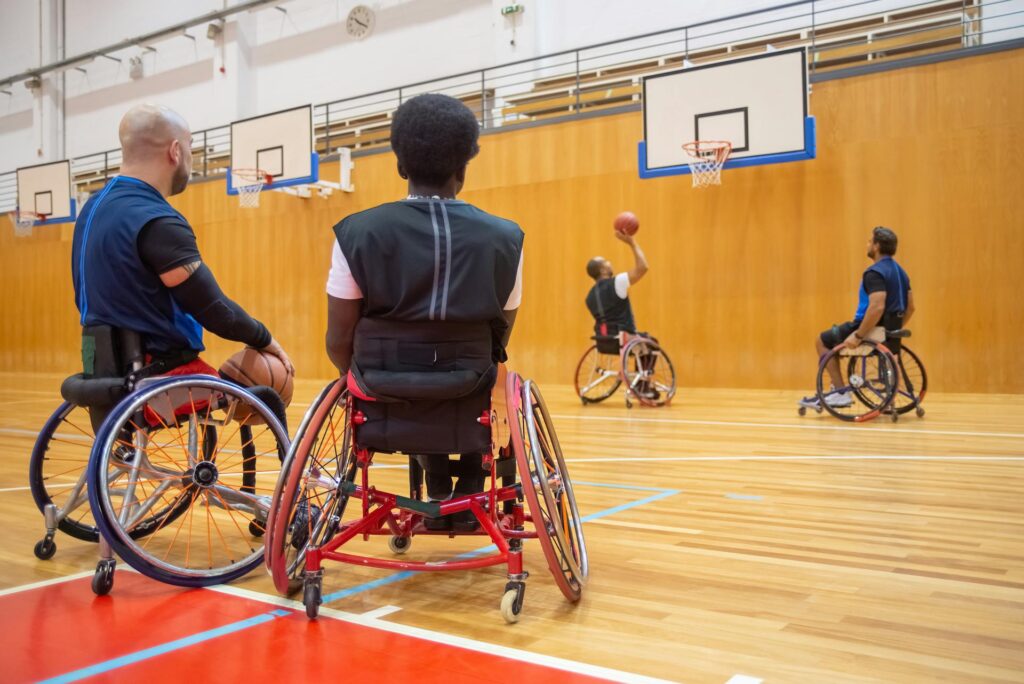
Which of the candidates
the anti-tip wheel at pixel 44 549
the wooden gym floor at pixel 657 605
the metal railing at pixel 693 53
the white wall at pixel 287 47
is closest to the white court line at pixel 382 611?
the wooden gym floor at pixel 657 605

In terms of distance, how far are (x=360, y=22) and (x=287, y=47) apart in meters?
1.33

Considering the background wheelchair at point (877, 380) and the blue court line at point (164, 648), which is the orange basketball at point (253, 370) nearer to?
the blue court line at point (164, 648)

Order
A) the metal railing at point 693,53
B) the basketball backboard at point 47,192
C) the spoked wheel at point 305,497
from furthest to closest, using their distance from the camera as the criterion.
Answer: the basketball backboard at point 47,192
the metal railing at point 693,53
the spoked wheel at point 305,497

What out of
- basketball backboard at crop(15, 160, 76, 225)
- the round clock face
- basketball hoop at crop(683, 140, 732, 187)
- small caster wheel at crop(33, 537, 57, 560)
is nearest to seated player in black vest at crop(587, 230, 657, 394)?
basketball hoop at crop(683, 140, 732, 187)

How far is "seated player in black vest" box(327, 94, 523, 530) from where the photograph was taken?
5.82ft

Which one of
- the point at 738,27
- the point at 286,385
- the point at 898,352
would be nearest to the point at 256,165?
the point at 738,27

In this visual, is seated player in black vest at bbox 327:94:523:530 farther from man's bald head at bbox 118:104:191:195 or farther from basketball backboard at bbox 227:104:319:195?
basketball backboard at bbox 227:104:319:195

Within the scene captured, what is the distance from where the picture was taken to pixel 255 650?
5.22 ft

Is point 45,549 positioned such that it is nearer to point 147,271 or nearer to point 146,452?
point 146,452

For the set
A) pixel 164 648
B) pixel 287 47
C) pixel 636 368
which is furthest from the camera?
pixel 287 47

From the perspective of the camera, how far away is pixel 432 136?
1.86 metres

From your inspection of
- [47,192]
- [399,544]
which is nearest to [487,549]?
[399,544]

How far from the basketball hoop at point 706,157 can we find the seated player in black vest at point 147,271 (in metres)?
5.88

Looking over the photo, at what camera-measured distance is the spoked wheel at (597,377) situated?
682 centimetres
